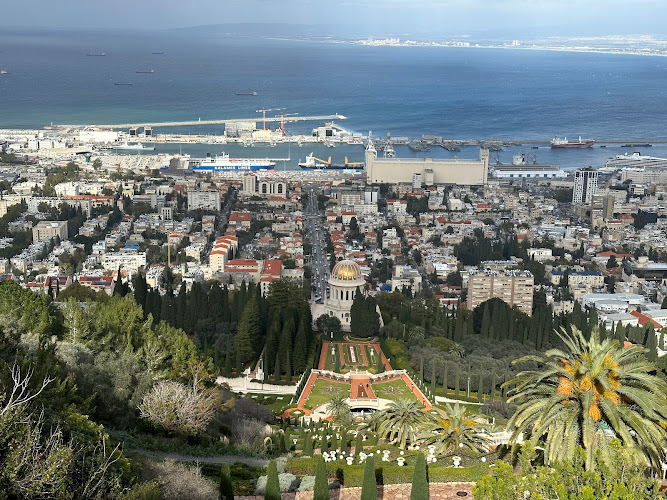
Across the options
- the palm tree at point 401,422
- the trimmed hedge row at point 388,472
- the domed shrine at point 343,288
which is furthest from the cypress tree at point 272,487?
the domed shrine at point 343,288

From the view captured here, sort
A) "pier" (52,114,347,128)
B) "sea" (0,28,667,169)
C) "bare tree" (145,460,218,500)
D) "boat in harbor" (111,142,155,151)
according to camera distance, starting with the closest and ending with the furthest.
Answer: "bare tree" (145,460,218,500)
"boat in harbor" (111,142,155,151)
"pier" (52,114,347,128)
"sea" (0,28,667,169)

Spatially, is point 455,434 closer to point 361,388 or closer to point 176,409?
point 176,409

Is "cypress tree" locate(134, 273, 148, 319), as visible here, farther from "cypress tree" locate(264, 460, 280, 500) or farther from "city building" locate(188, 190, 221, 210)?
"city building" locate(188, 190, 221, 210)

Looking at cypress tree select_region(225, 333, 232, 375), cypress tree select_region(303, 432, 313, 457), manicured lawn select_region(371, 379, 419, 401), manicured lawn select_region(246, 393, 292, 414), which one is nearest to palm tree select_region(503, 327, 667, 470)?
cypress tree select_region(303, 432, 313, 457)

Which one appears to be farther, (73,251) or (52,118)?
(52,118)

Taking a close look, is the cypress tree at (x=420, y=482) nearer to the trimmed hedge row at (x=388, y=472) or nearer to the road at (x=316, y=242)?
the trimmed hedge row at (x=388, y=472)

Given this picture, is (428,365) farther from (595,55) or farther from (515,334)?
(595,55)

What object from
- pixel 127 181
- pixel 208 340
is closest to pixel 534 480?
pixel 208 340
